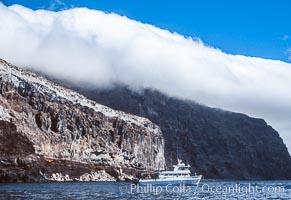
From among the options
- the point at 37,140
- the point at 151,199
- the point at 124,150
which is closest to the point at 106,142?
the point at 124,150

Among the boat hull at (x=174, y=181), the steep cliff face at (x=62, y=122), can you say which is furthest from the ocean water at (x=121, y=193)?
the steep cliff face at (x=62, y=122)

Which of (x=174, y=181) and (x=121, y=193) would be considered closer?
(x=121, y=193)

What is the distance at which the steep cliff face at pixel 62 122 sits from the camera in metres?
155

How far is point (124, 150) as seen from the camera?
190875 mm

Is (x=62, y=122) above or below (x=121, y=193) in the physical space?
above

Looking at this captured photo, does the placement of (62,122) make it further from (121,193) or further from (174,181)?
(121,193)

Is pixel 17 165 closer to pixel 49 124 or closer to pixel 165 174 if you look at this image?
pixel 49 124

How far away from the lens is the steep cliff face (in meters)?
155

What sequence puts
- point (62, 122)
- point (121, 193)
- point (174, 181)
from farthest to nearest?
point (62, 122) → point (174, 181) → point (121, 193)

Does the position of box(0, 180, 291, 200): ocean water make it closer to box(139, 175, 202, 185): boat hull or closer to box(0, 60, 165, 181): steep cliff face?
box(139, 175, 202, 185): boat hull

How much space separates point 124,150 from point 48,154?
42511 mm

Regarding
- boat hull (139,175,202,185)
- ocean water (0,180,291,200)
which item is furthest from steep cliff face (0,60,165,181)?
ocean water (0,180,291,200)

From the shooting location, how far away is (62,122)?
169250mm

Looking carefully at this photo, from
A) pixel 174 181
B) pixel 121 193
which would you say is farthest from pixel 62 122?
pixel 121 193
